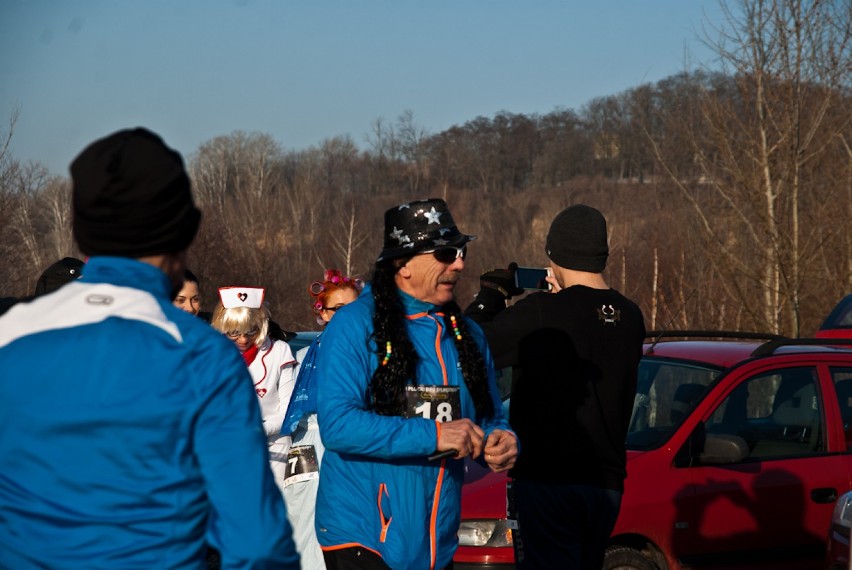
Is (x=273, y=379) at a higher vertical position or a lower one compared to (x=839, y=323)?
higher

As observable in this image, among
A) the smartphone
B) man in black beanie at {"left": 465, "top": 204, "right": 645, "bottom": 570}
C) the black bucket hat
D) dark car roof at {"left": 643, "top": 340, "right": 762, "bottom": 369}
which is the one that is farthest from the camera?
dark car roof at {"left": 643, "top": 340, "right": 762, "bottom": 369}

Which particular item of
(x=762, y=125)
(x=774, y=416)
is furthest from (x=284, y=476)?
(x=762, y=125)

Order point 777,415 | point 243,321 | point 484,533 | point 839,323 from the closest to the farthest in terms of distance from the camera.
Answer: point 484,533 → point 243,321 → point 777,415 → point 839,323

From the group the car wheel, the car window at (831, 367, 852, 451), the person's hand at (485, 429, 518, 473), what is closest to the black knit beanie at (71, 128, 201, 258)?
the person's hand at (485, 429, 518, 473)

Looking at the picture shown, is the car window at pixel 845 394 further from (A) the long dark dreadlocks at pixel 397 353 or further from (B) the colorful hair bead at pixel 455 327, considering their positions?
(B) the colorful hair bead at pixel 455 327

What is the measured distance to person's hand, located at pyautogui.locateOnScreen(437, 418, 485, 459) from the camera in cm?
360

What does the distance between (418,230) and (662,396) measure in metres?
3.48

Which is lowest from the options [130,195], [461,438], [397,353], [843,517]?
[843,517]

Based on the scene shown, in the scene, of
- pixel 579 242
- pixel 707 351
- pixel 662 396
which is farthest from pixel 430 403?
pixel 707 351

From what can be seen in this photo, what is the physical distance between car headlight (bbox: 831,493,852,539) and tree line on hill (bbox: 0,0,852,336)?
22.5ft

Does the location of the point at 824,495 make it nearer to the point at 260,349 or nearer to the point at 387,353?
the point at 260,349

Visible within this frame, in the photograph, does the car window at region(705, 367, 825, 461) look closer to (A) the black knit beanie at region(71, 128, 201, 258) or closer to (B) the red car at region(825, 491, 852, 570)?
(B) the red car at region(825, 491, 852, 570)

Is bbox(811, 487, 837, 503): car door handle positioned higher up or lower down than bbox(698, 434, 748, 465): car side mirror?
lower down

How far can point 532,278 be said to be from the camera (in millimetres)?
5711
